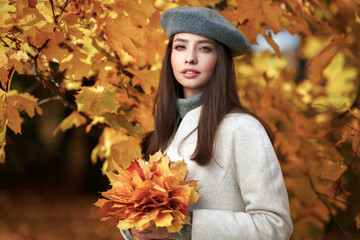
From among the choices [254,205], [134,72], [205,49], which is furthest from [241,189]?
[134,72]

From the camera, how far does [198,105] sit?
1.97m

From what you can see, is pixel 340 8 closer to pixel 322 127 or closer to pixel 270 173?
pixel 322 127

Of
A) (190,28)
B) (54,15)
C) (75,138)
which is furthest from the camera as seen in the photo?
(75,138)

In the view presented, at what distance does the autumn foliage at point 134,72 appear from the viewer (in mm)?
2053

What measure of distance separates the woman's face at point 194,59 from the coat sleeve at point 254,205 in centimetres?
39

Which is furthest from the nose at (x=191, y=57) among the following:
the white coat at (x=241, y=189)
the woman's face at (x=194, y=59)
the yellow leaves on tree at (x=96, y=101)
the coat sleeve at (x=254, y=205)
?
the yellow leaves on tree at (x=96, y=101)

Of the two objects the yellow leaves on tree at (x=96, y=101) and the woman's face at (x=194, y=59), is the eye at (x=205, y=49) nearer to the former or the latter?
the woman's face at (x=194, y=59)

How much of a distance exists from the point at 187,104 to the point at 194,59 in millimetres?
237

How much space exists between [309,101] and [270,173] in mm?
2611

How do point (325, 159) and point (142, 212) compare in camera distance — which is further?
point (325, 159)

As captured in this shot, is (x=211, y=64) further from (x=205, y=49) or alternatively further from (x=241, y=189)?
(x=241, y=189)

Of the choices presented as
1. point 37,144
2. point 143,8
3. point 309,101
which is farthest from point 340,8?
point 37,144

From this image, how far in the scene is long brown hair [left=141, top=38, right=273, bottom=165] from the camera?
5.57 ft

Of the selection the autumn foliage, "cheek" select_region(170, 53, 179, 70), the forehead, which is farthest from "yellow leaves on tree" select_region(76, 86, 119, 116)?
the forehead
